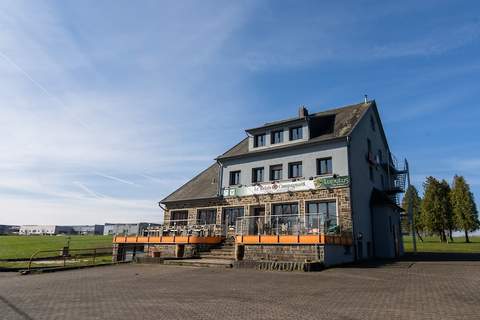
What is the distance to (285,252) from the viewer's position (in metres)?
16.2

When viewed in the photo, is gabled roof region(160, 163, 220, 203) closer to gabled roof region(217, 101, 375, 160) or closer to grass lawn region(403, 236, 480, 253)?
gabled roof region(217, 101, 375, 160)

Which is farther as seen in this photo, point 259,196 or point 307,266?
point 259,196

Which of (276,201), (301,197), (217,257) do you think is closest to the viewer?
(217,257)

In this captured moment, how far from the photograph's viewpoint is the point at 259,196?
2258 centimetres

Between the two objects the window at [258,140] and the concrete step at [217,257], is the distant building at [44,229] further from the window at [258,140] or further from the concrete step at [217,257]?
the concrete step at [217,257]

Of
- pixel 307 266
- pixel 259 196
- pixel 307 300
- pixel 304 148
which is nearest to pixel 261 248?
pixel 307 266

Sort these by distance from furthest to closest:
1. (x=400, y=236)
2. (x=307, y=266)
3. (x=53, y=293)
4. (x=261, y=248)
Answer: (x=400, y=236), (x=261, y=248), (x=307, y=266), (x=53, y=293)

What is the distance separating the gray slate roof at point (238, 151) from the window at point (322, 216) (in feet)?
12.6

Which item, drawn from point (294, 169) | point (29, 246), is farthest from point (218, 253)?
point (29, 246)

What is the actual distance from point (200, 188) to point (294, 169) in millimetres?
8243

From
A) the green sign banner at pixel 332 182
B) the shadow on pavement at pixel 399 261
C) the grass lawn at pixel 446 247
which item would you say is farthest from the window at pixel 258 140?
the grass lawn at pixel 446 247

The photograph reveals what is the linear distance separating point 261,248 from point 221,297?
28.2ft

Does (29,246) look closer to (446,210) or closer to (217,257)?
(217,257)

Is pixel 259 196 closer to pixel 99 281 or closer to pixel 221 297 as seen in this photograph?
pixel 99 281
